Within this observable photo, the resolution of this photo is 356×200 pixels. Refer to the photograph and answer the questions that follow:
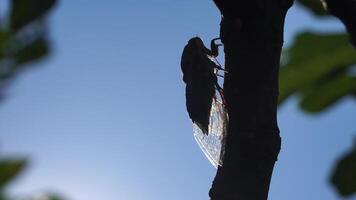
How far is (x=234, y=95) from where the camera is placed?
975 millimetres

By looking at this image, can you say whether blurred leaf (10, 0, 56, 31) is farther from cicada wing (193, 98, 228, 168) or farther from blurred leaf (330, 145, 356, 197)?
blurred leaf (330, 145, 356, 197)

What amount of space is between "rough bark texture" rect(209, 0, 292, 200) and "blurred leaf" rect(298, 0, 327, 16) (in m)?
0.48

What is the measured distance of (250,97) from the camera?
37.8 inches

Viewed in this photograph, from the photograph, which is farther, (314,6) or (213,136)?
(213,136)

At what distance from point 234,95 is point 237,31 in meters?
0.10

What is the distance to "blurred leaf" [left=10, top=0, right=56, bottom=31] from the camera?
0.80 meters

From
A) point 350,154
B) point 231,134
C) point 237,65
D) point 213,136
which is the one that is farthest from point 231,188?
point 213,136

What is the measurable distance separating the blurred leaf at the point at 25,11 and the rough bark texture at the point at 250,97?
270 millimetres

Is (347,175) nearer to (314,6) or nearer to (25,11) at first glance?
(314,6)

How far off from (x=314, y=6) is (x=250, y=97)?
0.58 meters

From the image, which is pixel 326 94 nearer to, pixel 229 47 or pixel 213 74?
pixel 213 74

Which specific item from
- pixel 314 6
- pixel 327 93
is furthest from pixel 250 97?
pixel 327 93

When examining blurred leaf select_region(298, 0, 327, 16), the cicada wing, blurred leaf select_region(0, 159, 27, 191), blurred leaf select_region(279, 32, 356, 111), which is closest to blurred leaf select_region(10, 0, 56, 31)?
blurred leaf select_region(0, 159, 27, 191)

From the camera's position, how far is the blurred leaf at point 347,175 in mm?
1470
